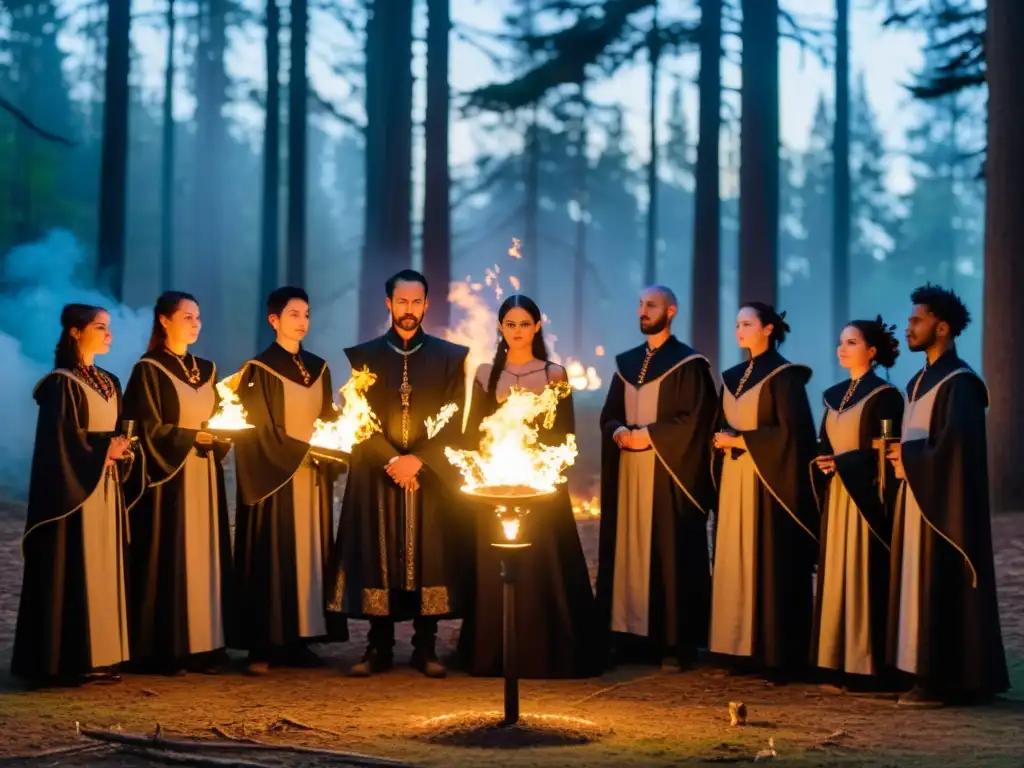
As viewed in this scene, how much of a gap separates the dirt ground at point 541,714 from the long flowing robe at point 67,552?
24 centimetres

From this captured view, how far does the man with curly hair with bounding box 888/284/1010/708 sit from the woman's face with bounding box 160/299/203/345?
452 centimetres

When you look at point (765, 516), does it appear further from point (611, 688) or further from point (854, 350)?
point (611, 688)

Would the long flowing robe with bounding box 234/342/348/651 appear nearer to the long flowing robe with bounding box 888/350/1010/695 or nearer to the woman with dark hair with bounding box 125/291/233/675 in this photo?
the woman with dark hair with bounding box 125/291/233/675

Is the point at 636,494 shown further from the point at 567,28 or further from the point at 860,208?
the point at 860,208

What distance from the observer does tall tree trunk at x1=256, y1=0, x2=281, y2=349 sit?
26016mm

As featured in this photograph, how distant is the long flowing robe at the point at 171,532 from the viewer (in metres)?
8.49

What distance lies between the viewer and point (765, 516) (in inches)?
337

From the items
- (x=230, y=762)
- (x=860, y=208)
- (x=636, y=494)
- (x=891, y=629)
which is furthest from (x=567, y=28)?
(x=860, y=208)

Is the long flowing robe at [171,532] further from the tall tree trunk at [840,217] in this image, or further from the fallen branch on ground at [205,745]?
the tall tree trunk at [840,217]

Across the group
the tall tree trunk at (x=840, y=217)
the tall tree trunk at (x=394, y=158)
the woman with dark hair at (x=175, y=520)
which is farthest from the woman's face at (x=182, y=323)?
the tall tree trunk at (x=840, y=217)

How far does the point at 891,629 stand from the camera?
792 cm

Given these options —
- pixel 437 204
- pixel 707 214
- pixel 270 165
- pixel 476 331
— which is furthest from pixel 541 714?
pixel 270 165

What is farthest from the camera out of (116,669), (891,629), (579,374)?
(579,374)

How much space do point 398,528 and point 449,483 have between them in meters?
0.46
